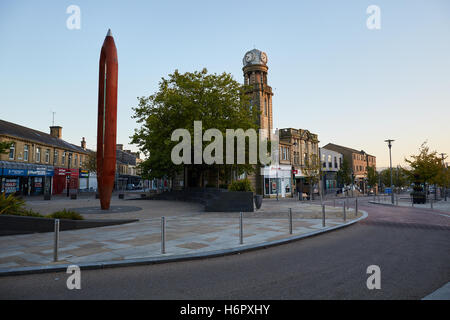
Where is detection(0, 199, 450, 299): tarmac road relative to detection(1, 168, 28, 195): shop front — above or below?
below

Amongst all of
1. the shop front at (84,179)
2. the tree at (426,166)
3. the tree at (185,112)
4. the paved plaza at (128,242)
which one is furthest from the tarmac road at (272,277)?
the shop front at (84,179)

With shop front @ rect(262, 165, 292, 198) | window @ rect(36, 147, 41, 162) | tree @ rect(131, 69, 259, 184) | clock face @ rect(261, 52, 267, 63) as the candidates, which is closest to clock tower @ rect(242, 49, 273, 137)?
clock face @ rect(261, 52, 267, 63)

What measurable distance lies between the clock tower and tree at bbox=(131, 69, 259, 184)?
14.5 m

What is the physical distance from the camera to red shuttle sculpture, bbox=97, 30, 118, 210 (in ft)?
53.3

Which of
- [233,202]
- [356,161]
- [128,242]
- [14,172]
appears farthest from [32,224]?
[356,161]

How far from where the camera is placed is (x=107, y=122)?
53.6 feet

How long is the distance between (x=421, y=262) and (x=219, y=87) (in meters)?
21.4

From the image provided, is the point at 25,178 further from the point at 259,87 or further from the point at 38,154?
the point at 259,87

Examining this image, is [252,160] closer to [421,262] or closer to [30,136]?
[421,262]

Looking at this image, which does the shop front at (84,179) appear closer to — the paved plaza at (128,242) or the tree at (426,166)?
the paved plaza at (128,242)

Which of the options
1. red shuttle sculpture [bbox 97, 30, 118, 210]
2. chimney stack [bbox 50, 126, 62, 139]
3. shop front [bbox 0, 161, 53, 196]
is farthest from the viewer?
chimney stack [bbox 50, 126, 62, 139]

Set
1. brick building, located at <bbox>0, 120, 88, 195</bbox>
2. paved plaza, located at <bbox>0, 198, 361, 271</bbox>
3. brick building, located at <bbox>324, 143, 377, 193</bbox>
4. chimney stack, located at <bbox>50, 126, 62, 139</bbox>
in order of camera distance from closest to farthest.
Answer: paved plaza, located at <bbox>0, 198, 361, 271</bbox> → brick building, located at <bbox>0, 120, 88, 195</bbox> → chimney stack, located at <bbox>50, 126, 62, 139</bbox> → brick building, located at <bbox>324, 143, 377, 193</bbox>

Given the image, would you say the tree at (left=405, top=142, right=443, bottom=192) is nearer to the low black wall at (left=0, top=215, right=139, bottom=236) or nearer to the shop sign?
the low black wall at (left=0, top=215, right=139, bottom=236)

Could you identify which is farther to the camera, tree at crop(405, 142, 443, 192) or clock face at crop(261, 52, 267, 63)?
clock face at crop(261, 52, 267, 63)
